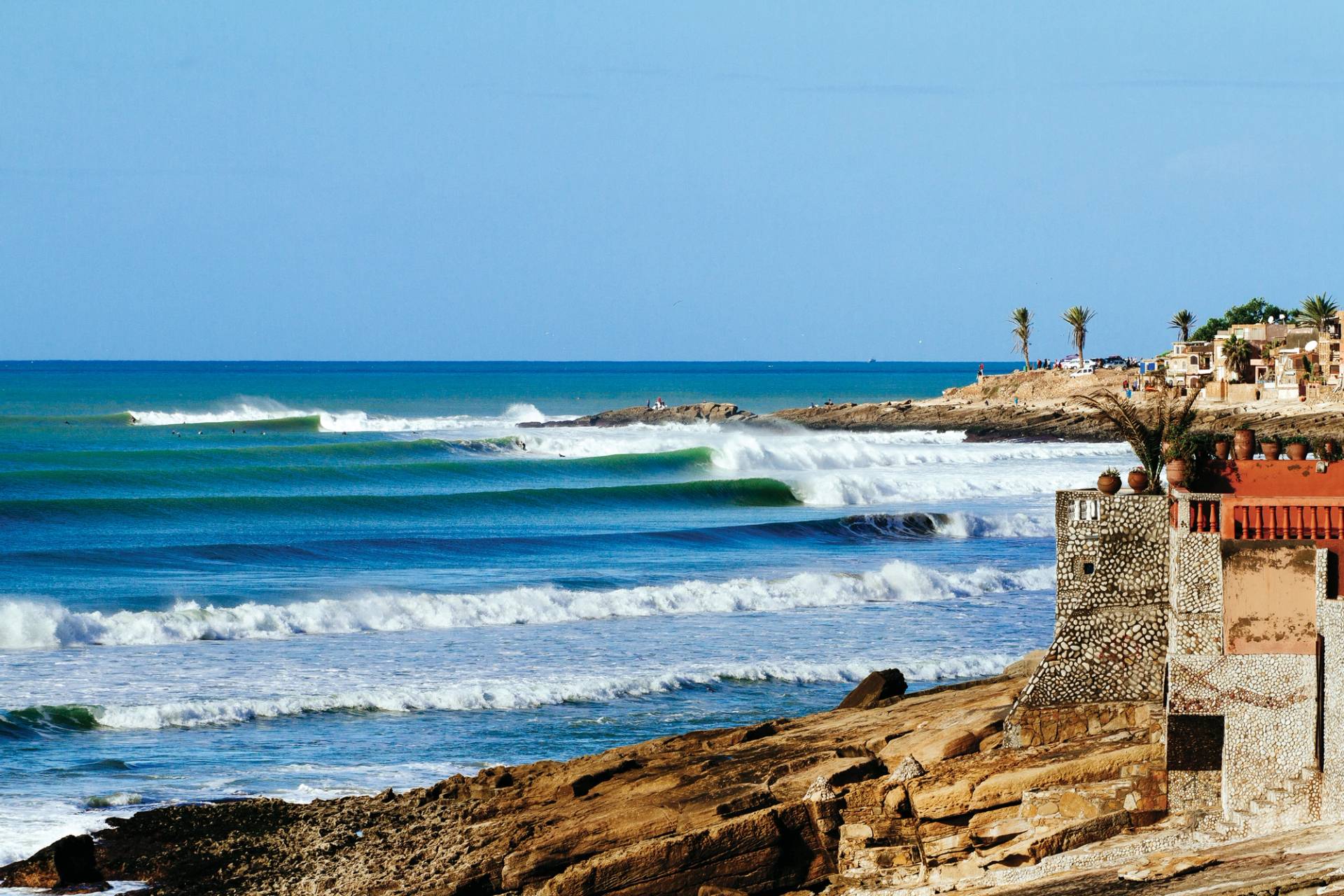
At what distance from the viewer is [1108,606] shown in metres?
12.9

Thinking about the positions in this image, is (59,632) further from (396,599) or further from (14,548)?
(14,548)

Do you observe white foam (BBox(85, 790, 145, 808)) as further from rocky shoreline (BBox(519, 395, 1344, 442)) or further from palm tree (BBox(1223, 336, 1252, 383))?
palm tree (BBox(1223, 336, 1252, 383))

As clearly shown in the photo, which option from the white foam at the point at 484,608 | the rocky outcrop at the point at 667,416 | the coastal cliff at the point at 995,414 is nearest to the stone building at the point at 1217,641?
the white foam at the point at 484,608

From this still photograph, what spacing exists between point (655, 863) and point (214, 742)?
22.9ft

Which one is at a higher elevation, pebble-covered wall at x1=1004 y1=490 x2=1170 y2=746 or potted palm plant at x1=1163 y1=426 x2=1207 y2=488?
potted palm plant at x1=1163 y1=426 x2=1207 y2=488

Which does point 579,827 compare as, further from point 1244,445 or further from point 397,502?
point 397,502

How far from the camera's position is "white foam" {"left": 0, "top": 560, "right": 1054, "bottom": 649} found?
23.0 metres

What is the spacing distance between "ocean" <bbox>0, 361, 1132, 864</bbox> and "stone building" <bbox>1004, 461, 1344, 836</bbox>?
5272 mm

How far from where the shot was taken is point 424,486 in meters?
47.8

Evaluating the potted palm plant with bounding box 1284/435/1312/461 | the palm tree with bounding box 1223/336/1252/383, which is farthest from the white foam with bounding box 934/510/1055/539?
the palm tree with bounding box 1223/336/1252/383

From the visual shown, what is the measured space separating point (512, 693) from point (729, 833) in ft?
24.8

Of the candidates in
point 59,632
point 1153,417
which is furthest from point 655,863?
point 59,632

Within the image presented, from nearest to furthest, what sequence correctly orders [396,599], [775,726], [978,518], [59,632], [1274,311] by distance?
1. [775,726]
2. [59,632]
3. [396,599]
4. [978,518]
5. [1274,311]

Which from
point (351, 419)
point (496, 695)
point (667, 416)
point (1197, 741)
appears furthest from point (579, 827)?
point (351, 419)
